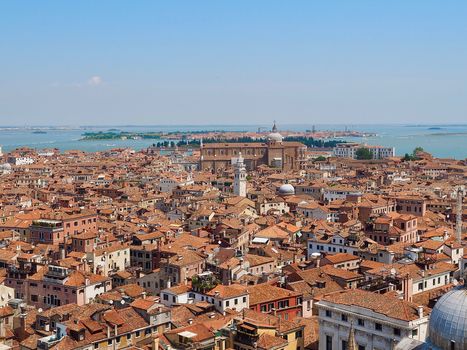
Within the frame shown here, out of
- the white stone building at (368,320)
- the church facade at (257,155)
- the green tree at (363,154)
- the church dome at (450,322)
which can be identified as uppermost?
the church dome at (450,322)

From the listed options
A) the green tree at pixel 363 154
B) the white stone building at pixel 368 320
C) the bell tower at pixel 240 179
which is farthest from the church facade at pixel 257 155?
the white stone building at pixel 368 320

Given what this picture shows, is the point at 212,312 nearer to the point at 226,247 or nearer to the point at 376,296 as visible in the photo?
the point at 376,296

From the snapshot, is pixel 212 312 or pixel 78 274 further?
pixel 78 274

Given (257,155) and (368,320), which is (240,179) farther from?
(368,320)

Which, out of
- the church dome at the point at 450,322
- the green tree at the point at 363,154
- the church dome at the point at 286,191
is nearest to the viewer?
the church dome at the point at 450,322

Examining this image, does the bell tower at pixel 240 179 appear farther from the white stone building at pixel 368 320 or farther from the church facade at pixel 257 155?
the white stone building at pixel 368 320

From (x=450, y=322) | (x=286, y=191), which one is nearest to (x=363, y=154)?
(x=286, y=191)

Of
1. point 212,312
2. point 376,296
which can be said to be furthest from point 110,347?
point 376,296

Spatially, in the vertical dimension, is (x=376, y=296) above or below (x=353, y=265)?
above

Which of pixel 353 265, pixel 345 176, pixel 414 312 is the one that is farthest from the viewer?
pixel 345 176
